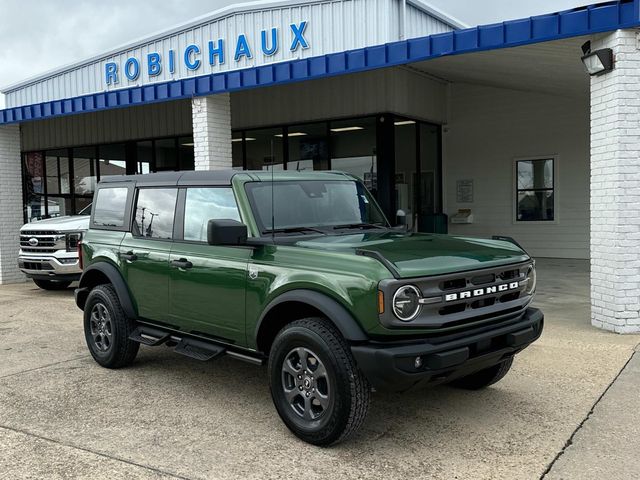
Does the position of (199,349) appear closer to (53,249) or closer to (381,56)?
(381,56)

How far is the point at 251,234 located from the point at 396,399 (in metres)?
1.78

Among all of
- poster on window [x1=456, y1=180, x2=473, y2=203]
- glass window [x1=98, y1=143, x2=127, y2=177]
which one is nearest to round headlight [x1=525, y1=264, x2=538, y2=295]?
poster on window [x1=456, y1=180, x2=473, y2=203]

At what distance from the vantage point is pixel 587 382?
5.23 metres

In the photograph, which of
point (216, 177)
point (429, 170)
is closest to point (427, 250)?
point (216, 177)

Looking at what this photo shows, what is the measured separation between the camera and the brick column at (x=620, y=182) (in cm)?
684

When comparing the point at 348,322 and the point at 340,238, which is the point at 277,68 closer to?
the point at 340,238

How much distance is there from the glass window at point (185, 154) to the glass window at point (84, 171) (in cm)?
347

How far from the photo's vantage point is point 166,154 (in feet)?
57.1

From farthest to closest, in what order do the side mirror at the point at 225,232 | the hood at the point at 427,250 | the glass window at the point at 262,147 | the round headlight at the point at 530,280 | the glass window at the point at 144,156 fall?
the glass window at the point at 144,156, the glass window at the point at 262,147, the round headlight at the point at 530,280, the side mirror at the point at 225,232, the hood at the point at 427,250

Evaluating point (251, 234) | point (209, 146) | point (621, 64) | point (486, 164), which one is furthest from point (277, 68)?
point (486, 164)

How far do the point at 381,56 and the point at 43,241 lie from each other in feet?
22.2

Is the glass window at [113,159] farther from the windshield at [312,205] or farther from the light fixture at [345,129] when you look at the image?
the windshield at [312,205]

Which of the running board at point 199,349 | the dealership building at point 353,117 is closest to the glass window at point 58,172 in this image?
the dealership building at point 353,117

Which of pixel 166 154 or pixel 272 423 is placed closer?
pixel 272 423
